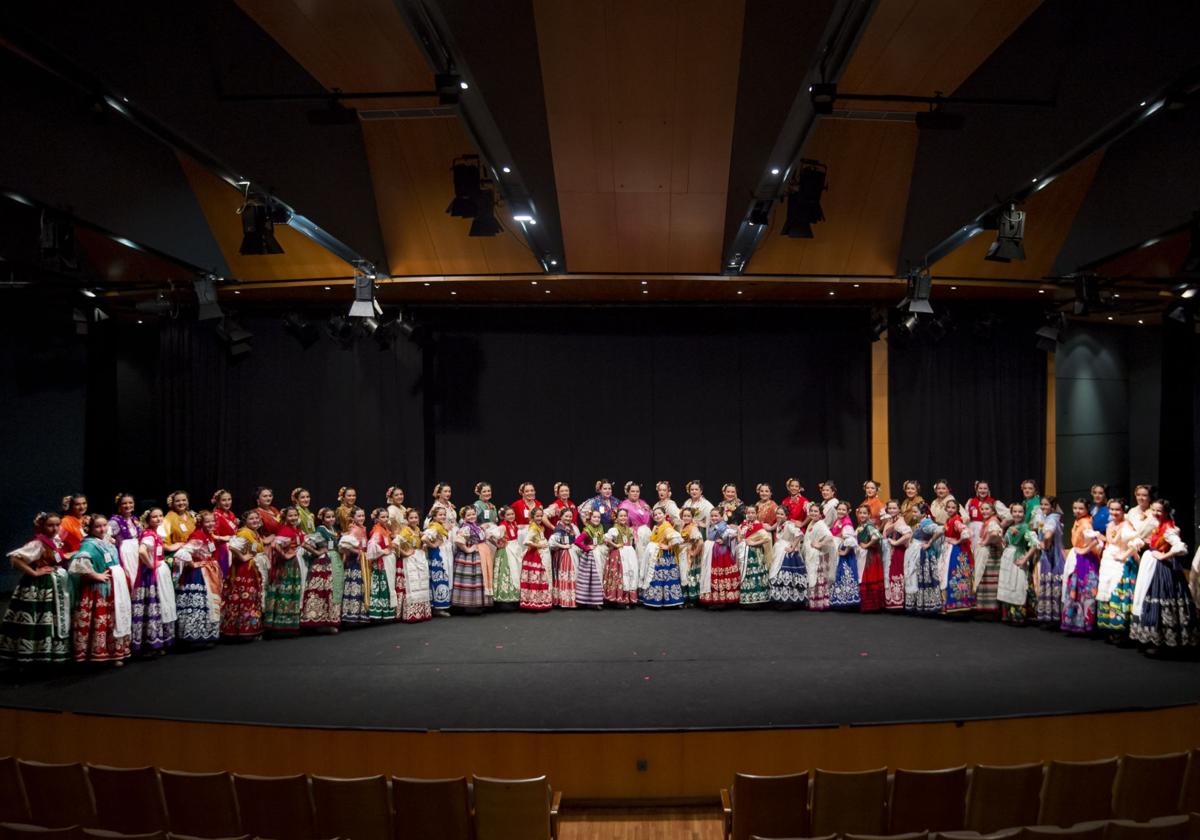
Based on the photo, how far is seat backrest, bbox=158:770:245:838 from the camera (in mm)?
3205

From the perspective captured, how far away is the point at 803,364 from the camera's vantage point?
11.0 metres

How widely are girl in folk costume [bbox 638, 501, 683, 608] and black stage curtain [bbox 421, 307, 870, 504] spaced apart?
315 centimetres

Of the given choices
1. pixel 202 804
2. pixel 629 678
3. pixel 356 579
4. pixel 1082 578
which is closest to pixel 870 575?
pixel 1082 578

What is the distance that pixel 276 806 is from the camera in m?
3.23

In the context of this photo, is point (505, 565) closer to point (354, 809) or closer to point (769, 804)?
point (354, 809)

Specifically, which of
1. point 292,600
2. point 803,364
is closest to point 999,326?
point 803,364

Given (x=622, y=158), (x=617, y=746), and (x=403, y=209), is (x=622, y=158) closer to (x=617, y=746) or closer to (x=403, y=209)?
(x=403, y=209)

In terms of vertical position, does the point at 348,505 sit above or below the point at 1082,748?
A: above

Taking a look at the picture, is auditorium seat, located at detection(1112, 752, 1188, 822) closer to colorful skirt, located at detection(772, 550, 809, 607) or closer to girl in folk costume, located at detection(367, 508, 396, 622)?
colorful skirt, located at detection(772, 550, 809, 607)

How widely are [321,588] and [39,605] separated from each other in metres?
2.01

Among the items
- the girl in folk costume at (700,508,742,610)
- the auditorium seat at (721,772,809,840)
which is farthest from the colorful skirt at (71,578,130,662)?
the girl in folk costume at (700,508,742,610)

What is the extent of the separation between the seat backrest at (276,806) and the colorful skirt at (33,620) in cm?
333

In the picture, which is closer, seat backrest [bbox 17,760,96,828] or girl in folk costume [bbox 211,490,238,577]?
seat backrest [bbox 17,760,96,828]

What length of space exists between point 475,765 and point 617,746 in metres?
0.73
